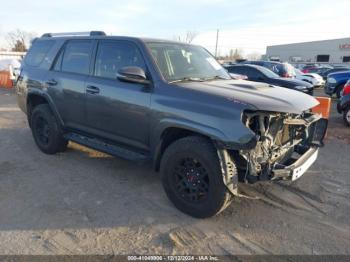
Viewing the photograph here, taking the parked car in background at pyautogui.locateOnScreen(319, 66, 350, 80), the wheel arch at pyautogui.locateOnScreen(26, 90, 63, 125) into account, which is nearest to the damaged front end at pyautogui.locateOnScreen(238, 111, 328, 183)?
the wheel arch at pyautogui.locateOnScreen(26, 90, 63, 125)

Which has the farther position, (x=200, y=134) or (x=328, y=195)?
(x=328, y=195)

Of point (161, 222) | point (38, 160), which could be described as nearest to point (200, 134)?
point (161, 222)

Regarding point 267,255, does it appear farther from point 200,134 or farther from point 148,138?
point 148,138

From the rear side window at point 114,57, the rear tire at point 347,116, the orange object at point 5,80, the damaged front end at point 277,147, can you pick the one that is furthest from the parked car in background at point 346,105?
the orange object at point 5,80

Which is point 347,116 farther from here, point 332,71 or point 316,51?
point 316,51

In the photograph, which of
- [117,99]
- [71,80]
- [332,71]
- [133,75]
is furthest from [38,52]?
[332,71]

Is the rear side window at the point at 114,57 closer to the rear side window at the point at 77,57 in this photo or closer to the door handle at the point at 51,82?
the rear side window at the point at 77,57

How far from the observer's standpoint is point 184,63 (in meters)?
4.22

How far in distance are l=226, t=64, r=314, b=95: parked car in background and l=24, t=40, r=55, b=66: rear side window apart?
802 cm

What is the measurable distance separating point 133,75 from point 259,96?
4.67 ft

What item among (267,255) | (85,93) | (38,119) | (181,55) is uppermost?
(181,55)

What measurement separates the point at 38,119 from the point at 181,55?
2.92m

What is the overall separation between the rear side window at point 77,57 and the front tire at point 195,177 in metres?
2.03

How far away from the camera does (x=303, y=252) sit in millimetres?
2979
